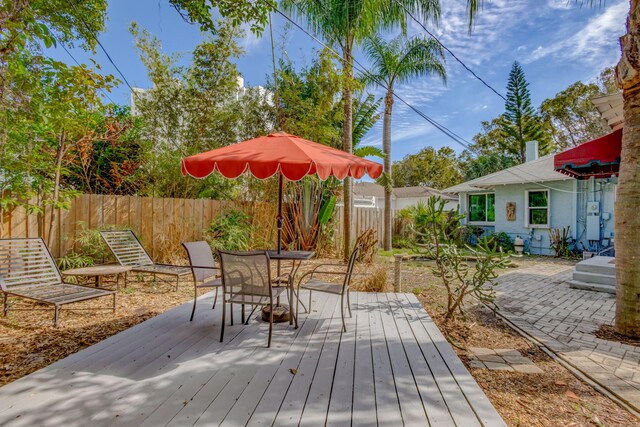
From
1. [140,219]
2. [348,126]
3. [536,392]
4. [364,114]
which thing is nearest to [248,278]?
[536,392]

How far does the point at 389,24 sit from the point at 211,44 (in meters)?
5.18

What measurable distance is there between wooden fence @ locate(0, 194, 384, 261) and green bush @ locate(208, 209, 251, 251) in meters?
0.19

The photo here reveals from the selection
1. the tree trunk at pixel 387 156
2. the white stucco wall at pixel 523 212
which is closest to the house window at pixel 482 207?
the white stucco wall at pixel 523 212

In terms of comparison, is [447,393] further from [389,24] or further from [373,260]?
[389,24]

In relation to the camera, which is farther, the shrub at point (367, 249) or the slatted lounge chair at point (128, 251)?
the shrub at point (367, 249)

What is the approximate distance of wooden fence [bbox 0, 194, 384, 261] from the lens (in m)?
6.29

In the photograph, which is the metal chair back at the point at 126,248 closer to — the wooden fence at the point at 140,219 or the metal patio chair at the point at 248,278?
the wooden fence at the point at 140,219

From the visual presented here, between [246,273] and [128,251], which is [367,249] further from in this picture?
[246,273]

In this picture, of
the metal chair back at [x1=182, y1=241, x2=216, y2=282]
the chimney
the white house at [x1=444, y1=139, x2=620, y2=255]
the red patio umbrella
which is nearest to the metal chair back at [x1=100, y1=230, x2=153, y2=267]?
the metal chair back at [x1=182, y1=241, x2=216, y2=282]

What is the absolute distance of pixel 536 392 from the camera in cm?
266

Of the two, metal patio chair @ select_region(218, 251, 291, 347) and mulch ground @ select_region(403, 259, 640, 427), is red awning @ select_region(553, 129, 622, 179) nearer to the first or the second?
mulch ground @ select_region(403, 259, 640, 427)

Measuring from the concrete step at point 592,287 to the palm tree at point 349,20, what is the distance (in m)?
4.90

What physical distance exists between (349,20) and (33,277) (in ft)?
Result: 29.2

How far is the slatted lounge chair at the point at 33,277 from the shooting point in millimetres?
4051
